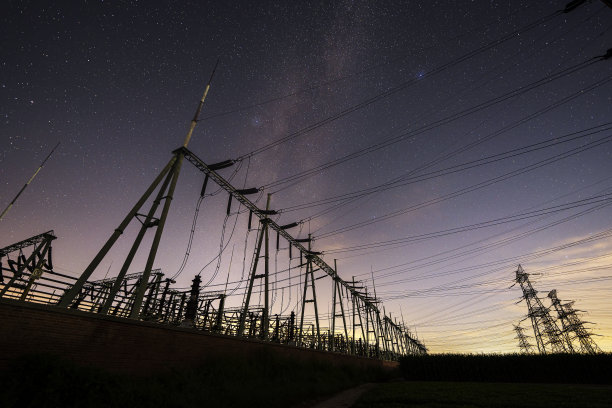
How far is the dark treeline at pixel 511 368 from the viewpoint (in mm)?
22172

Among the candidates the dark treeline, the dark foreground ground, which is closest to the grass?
the dark foreground ground

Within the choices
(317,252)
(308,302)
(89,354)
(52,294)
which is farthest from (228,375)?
(317,252)

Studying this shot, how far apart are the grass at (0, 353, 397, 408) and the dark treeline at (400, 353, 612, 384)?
1931cm

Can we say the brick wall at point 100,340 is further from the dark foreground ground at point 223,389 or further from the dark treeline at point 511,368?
the dark treeline at point 511,368

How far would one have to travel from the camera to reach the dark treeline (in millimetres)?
22172

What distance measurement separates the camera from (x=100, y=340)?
7.34m

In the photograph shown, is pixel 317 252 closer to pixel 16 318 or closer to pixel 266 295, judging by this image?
pixel 266 295

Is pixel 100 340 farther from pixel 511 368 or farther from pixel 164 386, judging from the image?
pixel 511 368

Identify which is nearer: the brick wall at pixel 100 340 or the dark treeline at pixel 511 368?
the brick wall at pixel 100 340

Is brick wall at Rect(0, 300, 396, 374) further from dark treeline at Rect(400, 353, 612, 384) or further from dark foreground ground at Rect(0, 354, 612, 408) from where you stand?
dark treeline at Rect(400, 353, 612, 384)

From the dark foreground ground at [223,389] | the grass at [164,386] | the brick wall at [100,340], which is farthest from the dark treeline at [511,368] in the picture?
the brick wall at [100,340]

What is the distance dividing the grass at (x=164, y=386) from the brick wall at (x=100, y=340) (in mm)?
335

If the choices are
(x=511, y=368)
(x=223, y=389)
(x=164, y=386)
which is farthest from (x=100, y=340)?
(x=511, y=368)

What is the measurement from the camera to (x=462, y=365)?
2705 centimetres
